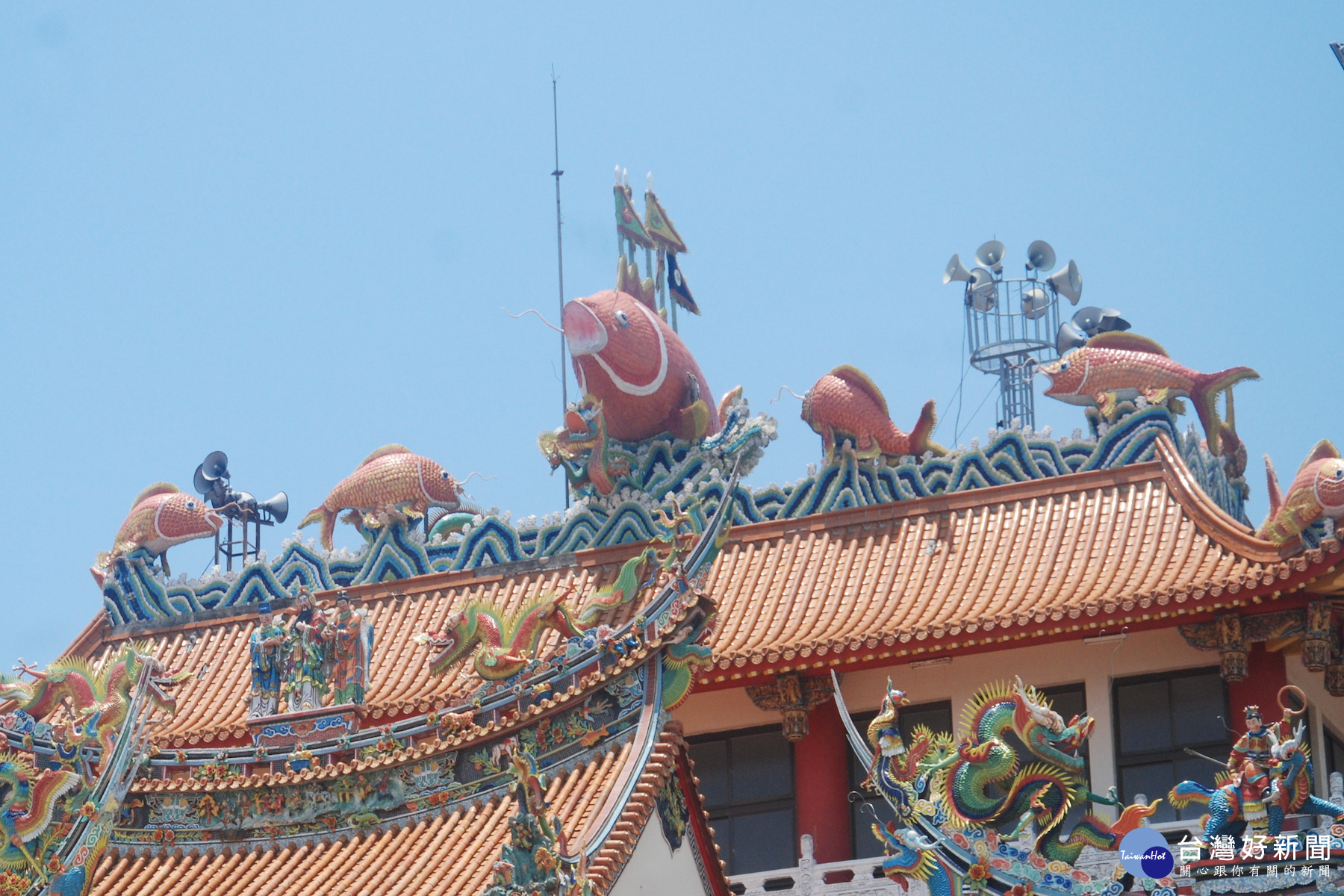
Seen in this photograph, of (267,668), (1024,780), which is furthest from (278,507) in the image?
(1024,780)

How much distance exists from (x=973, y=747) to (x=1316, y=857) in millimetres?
2430

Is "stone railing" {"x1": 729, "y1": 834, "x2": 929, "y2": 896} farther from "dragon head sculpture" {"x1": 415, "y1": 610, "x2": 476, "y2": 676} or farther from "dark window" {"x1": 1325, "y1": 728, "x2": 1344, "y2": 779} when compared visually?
"dark window" {"x1": 1325, "y1": 728, "x2": 1344, "y2": 779}

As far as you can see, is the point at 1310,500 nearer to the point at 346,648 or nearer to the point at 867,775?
the point at 867,775

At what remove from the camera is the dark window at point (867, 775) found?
2188 centimetres

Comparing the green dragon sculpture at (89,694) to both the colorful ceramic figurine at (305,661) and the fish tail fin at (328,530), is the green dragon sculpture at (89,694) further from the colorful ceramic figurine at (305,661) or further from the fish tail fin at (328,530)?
the fish tail fin at (328,530)

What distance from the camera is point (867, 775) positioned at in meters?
22.0

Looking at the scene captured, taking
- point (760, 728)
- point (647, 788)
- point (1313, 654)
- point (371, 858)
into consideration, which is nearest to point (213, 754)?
point (371, 858)

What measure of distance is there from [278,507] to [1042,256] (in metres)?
9.81

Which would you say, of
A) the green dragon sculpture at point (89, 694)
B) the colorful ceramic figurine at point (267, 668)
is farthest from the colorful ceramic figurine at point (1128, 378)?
the green dragon sculpture at point (89, 694)

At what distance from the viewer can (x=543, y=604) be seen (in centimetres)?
1973

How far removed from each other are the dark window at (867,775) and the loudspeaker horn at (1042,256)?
688 centimetres

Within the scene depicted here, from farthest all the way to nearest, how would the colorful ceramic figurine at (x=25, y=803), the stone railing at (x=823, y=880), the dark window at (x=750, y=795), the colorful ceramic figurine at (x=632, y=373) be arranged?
the colorful ceramic figurine at (x=632, y=373) < the dark window at (x=750, y=795) < the stone railing at (x=823, y=880) < the colorful ceramic figurine at (x=25, y=803)

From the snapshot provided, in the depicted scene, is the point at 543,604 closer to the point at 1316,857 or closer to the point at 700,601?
the point at 700,601
